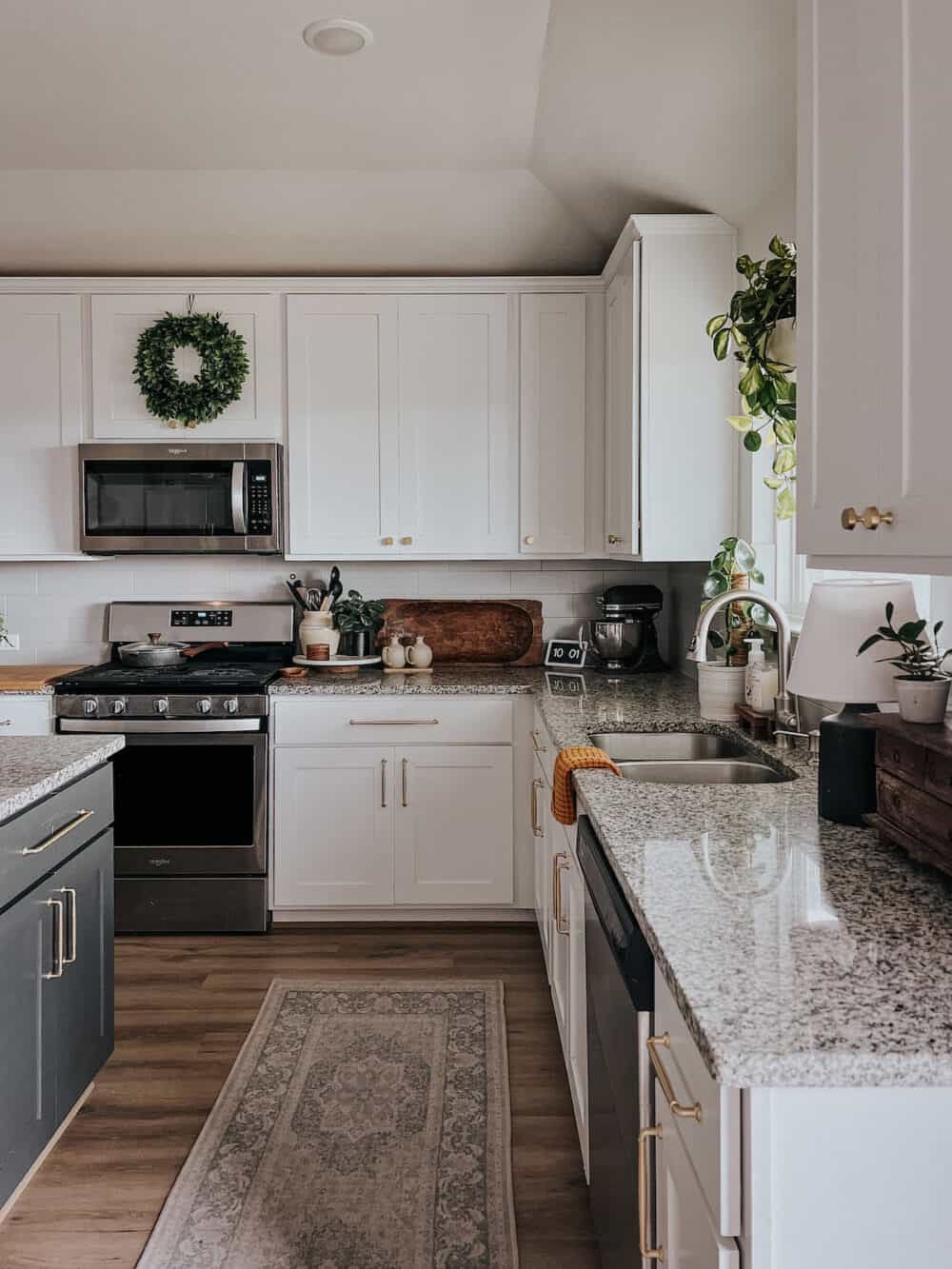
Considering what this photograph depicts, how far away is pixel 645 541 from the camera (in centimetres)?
335

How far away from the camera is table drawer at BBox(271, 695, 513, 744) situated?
12.2 ft

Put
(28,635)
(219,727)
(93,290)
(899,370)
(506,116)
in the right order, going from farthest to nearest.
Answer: (28,635), (93,290), (219,727), (506,116), (899,370)

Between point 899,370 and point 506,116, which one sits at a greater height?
point 506,116

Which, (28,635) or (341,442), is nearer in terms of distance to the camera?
(341,442)

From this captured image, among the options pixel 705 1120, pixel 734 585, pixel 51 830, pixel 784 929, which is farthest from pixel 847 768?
pixel 51 830

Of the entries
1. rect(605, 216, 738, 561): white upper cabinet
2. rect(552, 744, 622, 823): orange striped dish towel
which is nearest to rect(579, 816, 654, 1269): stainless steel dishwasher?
rect(552, 744, 622, 823): orange striped dish towel

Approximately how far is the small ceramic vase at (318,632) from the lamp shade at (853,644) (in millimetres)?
2526

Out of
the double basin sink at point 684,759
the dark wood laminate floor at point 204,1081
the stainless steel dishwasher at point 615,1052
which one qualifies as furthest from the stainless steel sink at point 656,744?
the dark wood laminate floor at point 204,1081

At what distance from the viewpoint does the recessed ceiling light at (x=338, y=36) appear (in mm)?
2691

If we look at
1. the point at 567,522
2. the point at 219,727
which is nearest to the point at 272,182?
the point at 567,522

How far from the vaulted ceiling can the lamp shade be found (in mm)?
1329

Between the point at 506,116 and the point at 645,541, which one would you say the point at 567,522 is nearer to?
the point at 645,541

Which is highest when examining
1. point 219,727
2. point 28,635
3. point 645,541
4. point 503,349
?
point 503,349

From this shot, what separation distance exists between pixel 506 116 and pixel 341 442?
129cm
